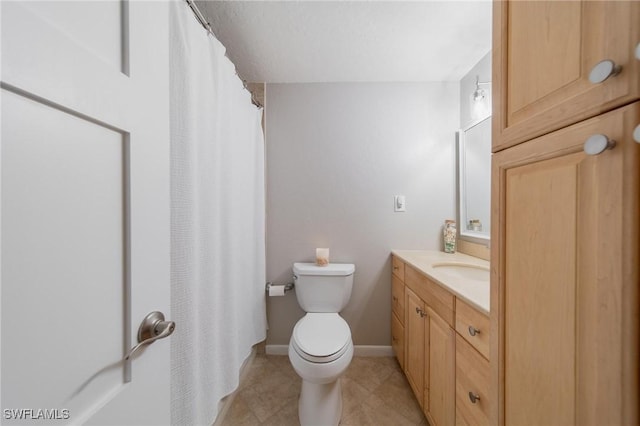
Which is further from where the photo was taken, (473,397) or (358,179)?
(358,179)

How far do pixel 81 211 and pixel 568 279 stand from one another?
0.87 m

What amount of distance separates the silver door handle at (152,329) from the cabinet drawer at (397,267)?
143cm

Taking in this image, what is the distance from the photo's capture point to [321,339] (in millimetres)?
1272

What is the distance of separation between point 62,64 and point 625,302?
0.92m

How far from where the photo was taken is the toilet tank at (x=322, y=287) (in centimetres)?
169

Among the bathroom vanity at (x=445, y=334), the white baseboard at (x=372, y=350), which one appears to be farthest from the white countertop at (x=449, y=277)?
the white baseboard at (x=372, y=350)

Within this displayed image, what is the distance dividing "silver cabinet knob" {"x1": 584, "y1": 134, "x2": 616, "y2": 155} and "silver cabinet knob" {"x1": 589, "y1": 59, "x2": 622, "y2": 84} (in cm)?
9

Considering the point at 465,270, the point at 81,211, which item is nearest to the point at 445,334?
the point at 465,270

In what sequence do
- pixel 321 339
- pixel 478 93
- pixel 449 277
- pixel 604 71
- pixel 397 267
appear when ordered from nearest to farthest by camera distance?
pixel 604 71
pixel 449 277
pixel 321 339
pixel 478 93
pixel 397 267

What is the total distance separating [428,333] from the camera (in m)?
1.18

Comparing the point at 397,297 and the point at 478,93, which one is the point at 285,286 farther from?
the point at 478,93

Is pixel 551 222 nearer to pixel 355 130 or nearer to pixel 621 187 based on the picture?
pixel 621 187

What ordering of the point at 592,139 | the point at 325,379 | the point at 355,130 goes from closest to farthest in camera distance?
the point at 592,139 → the point at 325,379 → the point at 355,130

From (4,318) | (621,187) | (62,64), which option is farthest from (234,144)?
(621,187)
